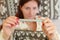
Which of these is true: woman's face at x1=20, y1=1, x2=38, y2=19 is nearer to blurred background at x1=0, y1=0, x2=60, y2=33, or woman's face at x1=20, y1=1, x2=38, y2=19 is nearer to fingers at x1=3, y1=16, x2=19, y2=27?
fingers at x1=3, y1=16, x2=19, y2=27

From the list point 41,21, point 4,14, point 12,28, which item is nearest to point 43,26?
point 41,21

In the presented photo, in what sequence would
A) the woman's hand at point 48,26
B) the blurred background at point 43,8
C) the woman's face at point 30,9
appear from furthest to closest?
1. the blurred background at point 43,8
2. the woman's face at point 30,9
3. the woman's hand at point 48,26

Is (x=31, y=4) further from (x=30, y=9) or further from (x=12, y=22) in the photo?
(x=12, y=22)

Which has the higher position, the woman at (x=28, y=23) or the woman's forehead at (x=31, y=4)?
the woman's forehead at (x=31, y=4)

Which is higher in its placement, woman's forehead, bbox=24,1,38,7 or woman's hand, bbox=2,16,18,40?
woman's forehead, bbox=24,1,38,7

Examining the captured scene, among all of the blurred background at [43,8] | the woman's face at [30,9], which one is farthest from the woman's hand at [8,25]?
the blurred background at [43,8]

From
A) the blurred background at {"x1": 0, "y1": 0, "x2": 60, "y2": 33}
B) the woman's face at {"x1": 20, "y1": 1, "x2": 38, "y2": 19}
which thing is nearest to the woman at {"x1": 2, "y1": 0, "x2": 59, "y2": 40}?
the woman's face at {"x1": 20, "y1": 1, "x2": 38, "y2": 19}

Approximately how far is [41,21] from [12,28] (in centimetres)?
15

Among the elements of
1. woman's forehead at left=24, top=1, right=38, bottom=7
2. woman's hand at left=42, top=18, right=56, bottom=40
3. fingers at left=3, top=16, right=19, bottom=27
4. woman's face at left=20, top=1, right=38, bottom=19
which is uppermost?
woman's forehead at left=24, top=1, right=38, bottom=7

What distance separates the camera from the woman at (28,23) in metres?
0.81

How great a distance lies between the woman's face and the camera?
3.04ft

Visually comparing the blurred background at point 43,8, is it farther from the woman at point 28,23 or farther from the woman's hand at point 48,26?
the woman's hand at point 48,26

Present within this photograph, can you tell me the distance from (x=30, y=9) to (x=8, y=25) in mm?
179

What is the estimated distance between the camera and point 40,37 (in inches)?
38.2
